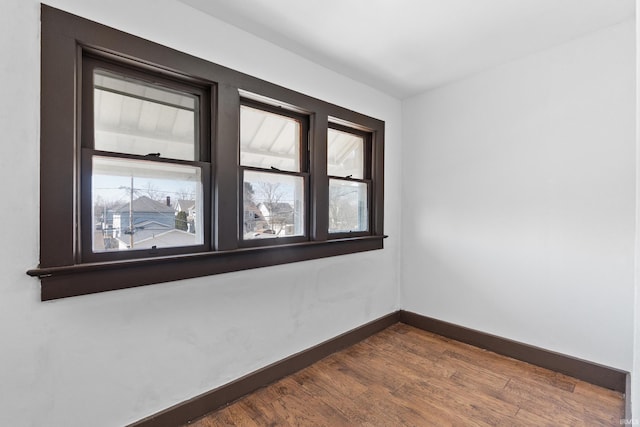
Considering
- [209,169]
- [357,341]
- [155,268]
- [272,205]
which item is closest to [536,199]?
[357,341]

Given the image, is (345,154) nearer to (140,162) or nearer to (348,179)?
(348,179)

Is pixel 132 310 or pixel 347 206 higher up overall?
pixel 347 206

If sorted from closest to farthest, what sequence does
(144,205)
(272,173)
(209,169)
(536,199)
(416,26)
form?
(144,205) → (209,169) → (416,26) → (272,173) → (536,199)

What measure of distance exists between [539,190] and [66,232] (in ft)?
10.7

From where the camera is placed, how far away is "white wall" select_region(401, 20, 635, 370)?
213cm

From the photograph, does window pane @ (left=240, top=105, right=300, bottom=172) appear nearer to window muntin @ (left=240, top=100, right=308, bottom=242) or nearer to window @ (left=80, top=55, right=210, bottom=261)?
window muntin @ (left=240, top=100, right=308, bottom=242)

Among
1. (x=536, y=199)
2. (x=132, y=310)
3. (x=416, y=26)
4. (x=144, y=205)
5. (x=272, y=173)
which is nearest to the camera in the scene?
(x=132, y=310)

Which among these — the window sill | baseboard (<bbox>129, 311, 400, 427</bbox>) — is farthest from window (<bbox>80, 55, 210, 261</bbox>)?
baseboard (<bbox>129, 311, 400, 427</bbox>)

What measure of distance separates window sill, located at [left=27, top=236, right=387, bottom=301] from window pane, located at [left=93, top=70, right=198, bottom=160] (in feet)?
2.13

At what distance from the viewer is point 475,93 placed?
112 inches

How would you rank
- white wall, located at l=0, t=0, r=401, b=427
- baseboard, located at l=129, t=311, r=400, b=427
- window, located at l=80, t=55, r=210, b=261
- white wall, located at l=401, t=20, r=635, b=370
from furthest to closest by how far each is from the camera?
1. white wall, located at l=401, t=20, r=635, b=370
2. baseboard, located at l=129, t=311, r=400, b=427
3. window, located at l=80, t=55, r=210, b=261
4. white wall, located at l=0, t=0, r=401, b=427

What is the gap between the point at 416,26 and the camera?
207 centimetres

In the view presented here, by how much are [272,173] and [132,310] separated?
4.24 ft

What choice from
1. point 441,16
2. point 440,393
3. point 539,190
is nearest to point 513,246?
point 539,190
